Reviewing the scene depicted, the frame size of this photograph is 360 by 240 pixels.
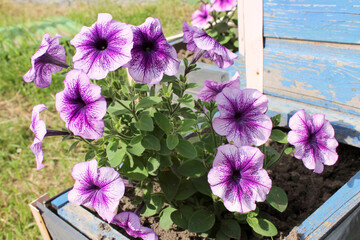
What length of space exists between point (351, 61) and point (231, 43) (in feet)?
4.49

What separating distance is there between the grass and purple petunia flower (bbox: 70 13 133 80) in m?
0.49

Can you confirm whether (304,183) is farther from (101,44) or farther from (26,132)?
(26,132)

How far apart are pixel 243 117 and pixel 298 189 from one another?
65 centimetres

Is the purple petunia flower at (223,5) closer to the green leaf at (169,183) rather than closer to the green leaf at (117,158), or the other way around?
the green leaf at (169,183)

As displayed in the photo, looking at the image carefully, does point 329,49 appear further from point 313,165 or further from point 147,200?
point 147,200

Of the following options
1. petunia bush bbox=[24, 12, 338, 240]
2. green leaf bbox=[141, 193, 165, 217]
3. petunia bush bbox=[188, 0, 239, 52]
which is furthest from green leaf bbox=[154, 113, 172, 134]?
petunia bush bbox=[188, 0, 239, 52]

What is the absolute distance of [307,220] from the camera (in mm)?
1322

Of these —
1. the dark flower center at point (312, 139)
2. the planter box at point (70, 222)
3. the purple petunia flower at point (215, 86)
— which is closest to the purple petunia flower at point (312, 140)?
the dark flower center at point (312, 139)

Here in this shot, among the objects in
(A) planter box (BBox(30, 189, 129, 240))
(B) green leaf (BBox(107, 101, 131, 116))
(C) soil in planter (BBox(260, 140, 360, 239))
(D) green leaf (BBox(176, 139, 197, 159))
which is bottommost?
(C) soil in planter (BBox(260, 140, 360, 239))

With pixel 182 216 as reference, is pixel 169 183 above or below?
above

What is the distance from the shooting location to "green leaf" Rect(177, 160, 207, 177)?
50.7 inches

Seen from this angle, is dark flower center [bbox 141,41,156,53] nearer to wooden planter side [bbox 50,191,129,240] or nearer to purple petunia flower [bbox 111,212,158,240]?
purple petunia flower [bbox 111,212,158,240]

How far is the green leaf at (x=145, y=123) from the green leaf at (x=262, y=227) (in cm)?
47

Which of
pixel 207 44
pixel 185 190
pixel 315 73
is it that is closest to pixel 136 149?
pixel 185 190
